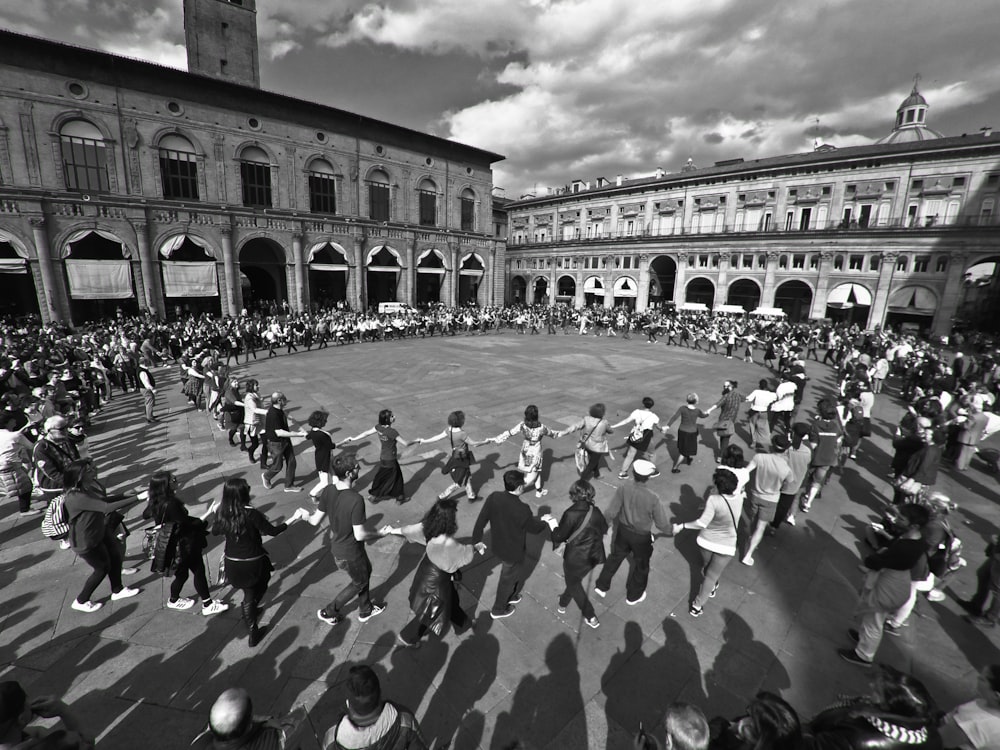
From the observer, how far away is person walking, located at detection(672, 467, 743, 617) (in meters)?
4.05

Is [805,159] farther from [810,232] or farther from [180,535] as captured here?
[180,535]

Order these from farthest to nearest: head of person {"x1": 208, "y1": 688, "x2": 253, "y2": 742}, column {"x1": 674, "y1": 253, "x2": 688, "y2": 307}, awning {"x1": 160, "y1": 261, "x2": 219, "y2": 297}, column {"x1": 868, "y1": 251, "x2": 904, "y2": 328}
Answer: column {"x1": 674, "y1": 253, "x2": 688, "y2": 307} → column {"x1": 868, "y1": 251, "x2": 904, "y2": 328} → awning {"x1": 160, "y1": 261, "x2": 219, "y2": 297} → head of person {"x1": 208, "y1": 688, "x2": 253, "y2": 742}

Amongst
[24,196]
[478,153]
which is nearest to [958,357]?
[478,153]

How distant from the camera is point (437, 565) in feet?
11.4

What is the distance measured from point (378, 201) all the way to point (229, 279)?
12.2 m

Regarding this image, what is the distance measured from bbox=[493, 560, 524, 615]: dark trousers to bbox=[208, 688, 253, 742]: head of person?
228cm

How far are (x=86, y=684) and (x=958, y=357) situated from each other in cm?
2045

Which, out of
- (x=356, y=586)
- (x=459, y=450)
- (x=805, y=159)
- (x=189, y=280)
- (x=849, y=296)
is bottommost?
(x=356, y=586)

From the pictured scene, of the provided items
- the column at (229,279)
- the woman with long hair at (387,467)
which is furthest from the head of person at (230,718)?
the column at (229,279)

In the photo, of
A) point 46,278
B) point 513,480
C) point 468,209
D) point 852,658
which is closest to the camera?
point 852,658

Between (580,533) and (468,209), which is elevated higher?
(468,209)

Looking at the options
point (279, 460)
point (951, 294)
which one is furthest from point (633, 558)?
point (951, 294)

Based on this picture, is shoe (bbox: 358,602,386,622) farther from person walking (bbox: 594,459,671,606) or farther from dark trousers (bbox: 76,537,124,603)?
dark trousers (bbox: 76,537,124,603)

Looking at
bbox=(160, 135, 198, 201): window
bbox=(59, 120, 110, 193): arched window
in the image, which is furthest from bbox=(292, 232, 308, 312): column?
bbox=(59, 120, 110, 193): arched window
